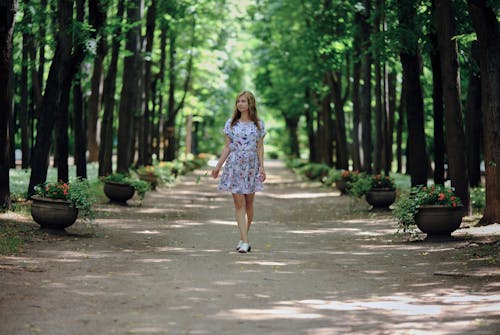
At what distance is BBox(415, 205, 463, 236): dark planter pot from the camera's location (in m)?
14.0

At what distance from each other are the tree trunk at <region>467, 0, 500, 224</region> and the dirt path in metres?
0.87

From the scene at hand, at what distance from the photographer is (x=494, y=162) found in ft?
48.0

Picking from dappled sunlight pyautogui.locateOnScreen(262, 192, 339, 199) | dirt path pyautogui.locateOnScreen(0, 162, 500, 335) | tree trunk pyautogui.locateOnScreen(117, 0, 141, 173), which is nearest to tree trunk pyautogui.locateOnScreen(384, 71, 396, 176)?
dappled sunlight pyautogui.locateOnScreen(262, 192, 339, 199)

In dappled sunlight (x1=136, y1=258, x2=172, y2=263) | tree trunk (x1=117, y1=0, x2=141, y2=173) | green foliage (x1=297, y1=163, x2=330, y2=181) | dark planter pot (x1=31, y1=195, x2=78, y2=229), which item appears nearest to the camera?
dappled sunlight (x1=136, y1=258, x2=172, y2=263)

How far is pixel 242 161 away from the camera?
1238 centimetres

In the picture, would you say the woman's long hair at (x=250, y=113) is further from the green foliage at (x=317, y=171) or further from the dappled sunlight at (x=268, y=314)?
the green foliage at (x=317, y=171)

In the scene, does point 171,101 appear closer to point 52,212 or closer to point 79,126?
point 79,126

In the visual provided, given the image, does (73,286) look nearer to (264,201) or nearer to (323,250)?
(323,250)

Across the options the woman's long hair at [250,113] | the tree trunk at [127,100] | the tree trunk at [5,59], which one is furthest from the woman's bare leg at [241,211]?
the tree trunk at [127,100]

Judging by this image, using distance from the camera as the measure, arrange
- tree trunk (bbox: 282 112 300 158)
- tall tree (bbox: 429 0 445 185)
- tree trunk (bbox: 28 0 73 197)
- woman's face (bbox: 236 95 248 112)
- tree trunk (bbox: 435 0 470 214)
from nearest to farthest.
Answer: woman's face (bbox: 236 95 248 112) → tree trunk (bbox: 435 0 470 214) → tree trunk (bbox: 28 0 73 197) → tall tree (bbox: 429 0 445 185) → tree trunk (bbox: 282 112 300 158)

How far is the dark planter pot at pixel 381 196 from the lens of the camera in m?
21.8

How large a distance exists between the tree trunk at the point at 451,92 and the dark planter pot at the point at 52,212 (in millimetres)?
7499

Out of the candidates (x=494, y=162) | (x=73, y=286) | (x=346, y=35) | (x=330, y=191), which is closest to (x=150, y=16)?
(x=346, y=35)

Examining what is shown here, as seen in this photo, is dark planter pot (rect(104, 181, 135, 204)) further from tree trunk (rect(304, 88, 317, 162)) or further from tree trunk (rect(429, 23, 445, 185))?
tree trunk (rect(304, 88, 317, 162))
